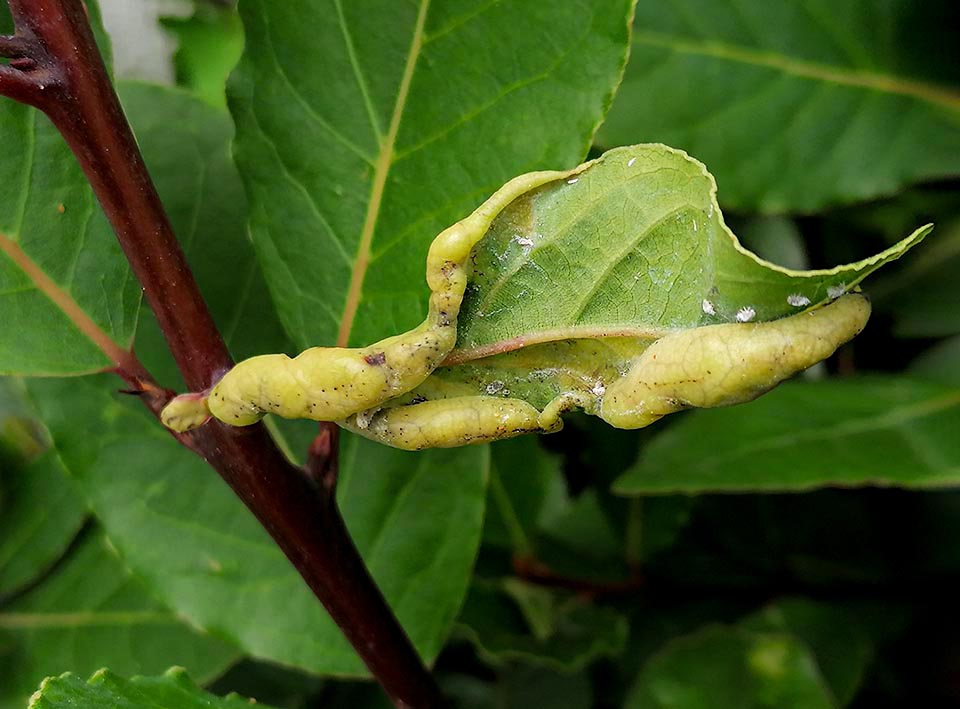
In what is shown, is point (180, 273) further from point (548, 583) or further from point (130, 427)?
point (548, 583)

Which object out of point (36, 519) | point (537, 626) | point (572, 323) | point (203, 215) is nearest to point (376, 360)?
point (572, 323)

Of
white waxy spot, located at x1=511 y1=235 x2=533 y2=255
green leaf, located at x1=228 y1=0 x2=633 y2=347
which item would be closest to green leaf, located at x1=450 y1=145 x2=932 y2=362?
white waxy spot, located at x1=511 y1=235 x2=533 y2=255

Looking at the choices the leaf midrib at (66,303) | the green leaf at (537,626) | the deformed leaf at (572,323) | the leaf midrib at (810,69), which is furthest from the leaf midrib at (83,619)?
the leaf midrib at (810,69)

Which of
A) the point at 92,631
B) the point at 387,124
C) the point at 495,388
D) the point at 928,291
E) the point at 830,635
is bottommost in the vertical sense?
the point at 830,635

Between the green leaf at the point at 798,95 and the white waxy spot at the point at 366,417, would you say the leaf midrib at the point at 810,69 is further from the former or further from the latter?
the white waxy spot at the point at 366,417

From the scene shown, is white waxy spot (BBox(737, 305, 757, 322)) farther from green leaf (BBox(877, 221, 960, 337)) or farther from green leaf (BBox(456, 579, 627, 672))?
green leaf (BBox(877, 221, 960, 337))

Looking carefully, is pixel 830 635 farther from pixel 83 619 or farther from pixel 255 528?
pixel 83 619
